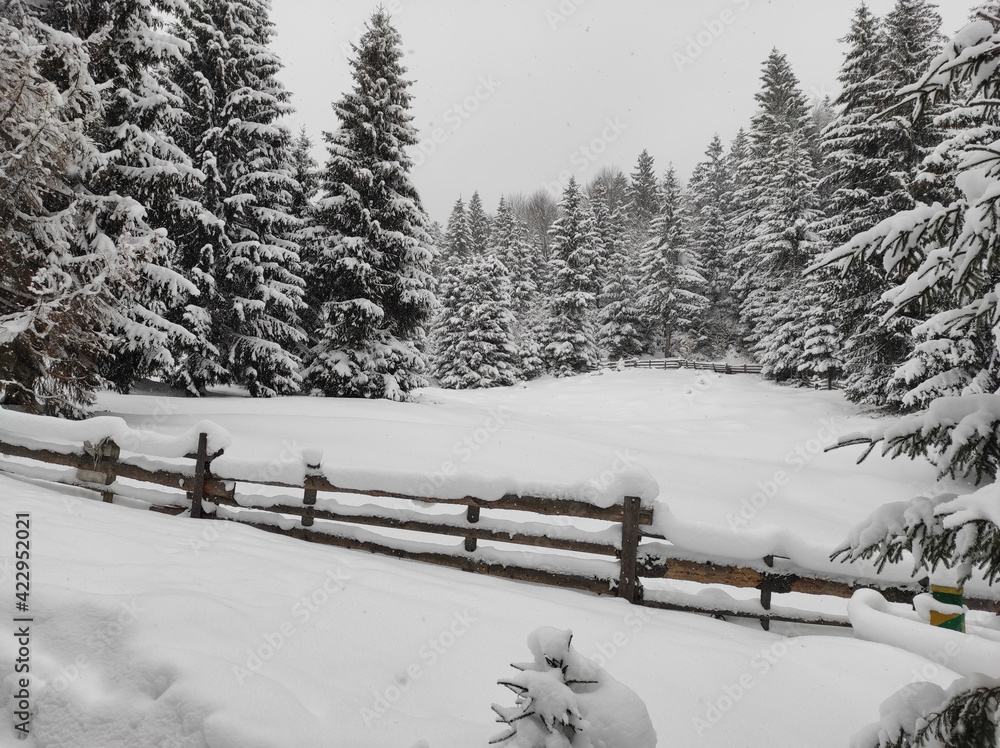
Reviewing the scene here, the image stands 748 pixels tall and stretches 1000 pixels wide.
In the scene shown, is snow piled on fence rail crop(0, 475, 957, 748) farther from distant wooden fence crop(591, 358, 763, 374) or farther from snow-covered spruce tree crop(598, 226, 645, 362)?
snow-covered spruce tree crop(598, 226, 645, 362)

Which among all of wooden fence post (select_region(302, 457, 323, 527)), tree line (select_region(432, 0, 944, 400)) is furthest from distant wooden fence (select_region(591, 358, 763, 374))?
wooden fence post (select_region(302, 457, 323, 527))

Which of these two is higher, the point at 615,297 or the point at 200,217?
the point at 615,297

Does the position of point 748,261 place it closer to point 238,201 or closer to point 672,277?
point 672,277

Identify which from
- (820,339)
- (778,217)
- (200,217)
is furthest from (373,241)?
(778,217)

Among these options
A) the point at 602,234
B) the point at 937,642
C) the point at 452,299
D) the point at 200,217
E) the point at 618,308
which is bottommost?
the point at 937,642

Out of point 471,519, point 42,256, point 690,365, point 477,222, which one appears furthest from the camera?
point 477,222

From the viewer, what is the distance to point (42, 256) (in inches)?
423

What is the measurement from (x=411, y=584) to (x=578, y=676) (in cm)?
316

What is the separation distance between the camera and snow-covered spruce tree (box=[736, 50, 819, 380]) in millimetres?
29984

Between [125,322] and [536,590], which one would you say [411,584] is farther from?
[125,322]

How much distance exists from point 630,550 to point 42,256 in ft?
40.7

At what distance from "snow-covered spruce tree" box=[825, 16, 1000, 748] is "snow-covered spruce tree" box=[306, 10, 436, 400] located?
18638 mm

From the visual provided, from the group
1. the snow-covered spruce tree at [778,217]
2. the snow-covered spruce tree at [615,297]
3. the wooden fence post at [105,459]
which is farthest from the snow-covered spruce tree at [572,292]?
the wooden fence post at [105,459]

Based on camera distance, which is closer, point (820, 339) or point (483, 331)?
point (820, 339)
